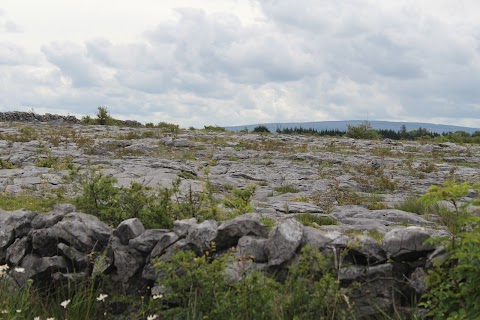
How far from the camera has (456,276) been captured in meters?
4.73

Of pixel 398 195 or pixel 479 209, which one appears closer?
pixel 479 209

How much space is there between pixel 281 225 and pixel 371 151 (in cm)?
2117

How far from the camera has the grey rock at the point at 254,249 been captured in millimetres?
5908

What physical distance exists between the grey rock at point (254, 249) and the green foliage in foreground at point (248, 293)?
0.46m

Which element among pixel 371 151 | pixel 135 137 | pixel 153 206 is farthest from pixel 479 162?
pixel 153 206

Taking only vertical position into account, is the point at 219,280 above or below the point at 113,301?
above

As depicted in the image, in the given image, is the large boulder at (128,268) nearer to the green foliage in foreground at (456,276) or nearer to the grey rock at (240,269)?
the grey rock at (240,269)

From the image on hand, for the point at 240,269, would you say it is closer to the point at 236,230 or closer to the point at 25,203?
the point at 236,230

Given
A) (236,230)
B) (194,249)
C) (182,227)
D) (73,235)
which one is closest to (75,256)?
(73,235)

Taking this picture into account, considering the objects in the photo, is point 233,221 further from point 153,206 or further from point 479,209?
point 479,209

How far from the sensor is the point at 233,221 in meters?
6.23

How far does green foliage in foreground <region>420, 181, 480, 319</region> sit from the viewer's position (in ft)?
14.9

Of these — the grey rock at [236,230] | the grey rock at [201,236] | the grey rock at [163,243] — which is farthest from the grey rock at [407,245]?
the grey rock at [163,243]

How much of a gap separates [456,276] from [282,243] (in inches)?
75.8
